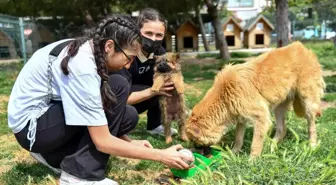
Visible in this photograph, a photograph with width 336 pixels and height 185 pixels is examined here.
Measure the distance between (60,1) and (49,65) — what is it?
→ 1128 centimetres

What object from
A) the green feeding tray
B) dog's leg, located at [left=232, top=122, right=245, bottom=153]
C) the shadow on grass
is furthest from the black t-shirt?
the green feeding tray

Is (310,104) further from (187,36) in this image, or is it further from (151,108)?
(187,36)

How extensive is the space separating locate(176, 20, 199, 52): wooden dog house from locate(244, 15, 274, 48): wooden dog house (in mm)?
4357

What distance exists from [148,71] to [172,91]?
372 millimetres

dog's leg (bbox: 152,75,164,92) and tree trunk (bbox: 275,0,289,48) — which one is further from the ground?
tree trunk (bbox: 275,0,289,48)

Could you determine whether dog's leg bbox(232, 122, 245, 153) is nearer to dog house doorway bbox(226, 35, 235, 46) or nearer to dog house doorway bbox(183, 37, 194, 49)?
dog house doorway bbox(183, 37, 194, 49)

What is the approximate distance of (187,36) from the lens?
24156 millimetres

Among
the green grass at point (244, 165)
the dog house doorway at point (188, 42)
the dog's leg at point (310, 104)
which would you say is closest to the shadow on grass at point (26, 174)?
the green grass at point (244, 165)

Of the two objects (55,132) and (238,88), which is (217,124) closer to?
(238,88)

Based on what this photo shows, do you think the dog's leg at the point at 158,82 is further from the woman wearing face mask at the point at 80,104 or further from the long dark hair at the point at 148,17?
the woman wearing face mask at the point at 80,104

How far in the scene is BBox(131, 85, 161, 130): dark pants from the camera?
4254 mm

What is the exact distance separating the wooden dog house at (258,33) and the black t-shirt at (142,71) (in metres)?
22.5

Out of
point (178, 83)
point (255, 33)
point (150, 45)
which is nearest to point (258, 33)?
point (255, 33)

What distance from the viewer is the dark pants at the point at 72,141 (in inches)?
98.9
